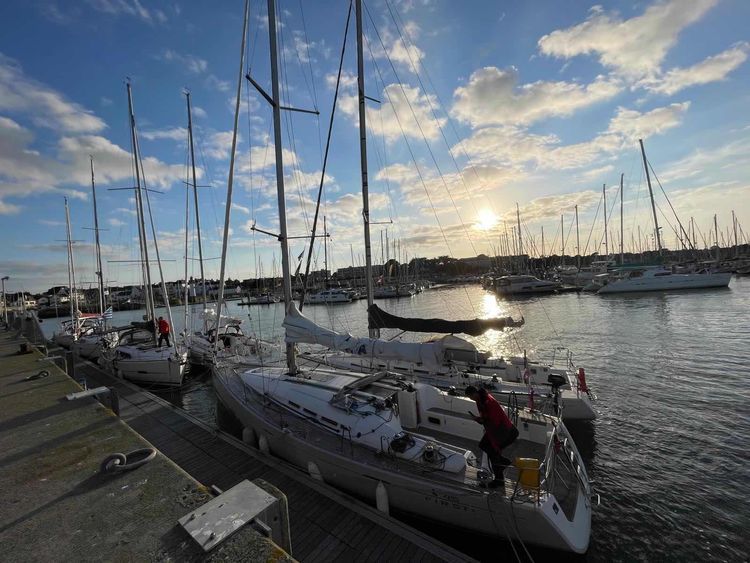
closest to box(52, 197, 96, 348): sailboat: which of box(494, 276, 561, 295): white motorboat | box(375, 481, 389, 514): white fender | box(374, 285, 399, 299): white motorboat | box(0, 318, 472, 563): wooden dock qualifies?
box(0, 318, 472, 563): wooden dock

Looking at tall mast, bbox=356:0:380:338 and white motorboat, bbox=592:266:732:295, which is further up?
tall mast, bbox=356:0:380:338

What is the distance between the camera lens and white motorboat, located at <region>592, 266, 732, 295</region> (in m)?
43.1

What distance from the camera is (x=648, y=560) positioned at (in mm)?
5941

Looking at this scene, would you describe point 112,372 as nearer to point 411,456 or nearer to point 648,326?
point 411,456

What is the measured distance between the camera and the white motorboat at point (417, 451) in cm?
550

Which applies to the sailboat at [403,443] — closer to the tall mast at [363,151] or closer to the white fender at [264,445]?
the white fender at [264,445]

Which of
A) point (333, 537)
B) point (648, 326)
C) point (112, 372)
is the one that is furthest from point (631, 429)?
point (112, 372)

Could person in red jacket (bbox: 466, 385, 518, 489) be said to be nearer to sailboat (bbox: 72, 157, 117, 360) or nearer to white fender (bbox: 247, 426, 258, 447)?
white fender (bbox: 247, 426, 258, 447)

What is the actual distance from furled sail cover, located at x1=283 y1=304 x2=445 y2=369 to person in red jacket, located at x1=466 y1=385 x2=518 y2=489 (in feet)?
9.20

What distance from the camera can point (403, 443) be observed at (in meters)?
6.71

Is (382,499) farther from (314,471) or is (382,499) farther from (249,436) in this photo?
(249,436)

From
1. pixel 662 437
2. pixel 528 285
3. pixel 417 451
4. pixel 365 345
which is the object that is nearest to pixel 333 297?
pixel 528 285

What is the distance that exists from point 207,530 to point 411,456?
4.44 m

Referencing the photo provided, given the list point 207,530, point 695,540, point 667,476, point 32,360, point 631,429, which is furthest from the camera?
point 32,360
